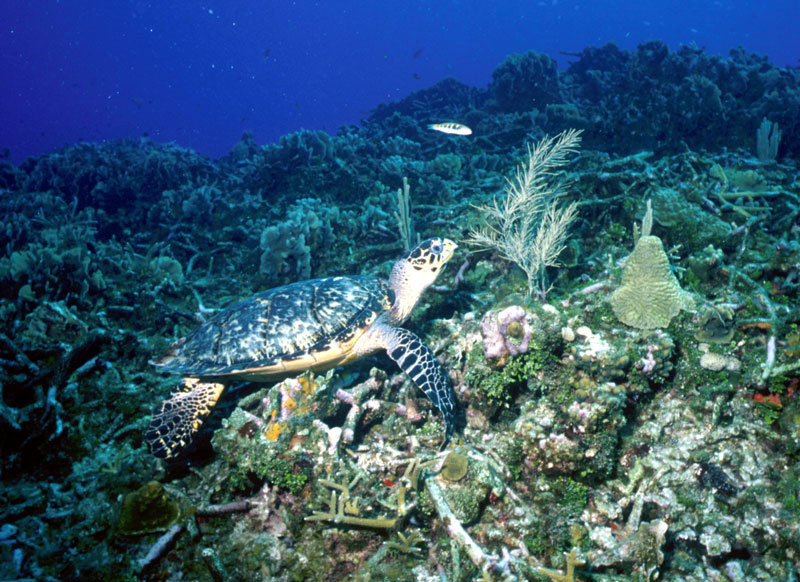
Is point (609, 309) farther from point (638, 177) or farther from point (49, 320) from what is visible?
point (49, 320)

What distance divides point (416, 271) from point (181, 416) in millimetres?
2797

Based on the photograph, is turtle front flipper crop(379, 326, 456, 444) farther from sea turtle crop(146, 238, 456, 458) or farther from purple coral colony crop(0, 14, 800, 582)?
purple coral colony crop(0, 14, 800, 582)

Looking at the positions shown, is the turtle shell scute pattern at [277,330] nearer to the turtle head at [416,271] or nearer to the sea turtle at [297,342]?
the sea turtle at [297,342]

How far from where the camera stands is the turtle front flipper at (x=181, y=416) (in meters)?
3.19

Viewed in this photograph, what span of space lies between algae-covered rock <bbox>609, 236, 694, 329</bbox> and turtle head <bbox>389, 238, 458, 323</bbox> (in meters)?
1.82

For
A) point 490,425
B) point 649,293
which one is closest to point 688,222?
point 649,293

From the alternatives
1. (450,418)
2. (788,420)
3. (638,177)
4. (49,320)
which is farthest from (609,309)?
(49,320)

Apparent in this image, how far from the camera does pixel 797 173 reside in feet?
21.4

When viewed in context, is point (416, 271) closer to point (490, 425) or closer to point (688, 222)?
point (490, 425)

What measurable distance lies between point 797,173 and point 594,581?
8.33m

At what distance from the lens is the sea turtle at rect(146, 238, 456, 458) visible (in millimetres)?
3398

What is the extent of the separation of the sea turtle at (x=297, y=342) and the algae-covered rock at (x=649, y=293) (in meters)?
1.80

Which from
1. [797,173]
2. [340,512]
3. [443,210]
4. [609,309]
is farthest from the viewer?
[443,210]

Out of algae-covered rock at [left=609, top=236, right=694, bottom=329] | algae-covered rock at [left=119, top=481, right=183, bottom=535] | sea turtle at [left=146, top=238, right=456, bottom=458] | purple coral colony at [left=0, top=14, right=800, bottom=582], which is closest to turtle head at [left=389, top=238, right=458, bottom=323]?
sea turtle at [left=146, top=238, right=456, bottom=458]
